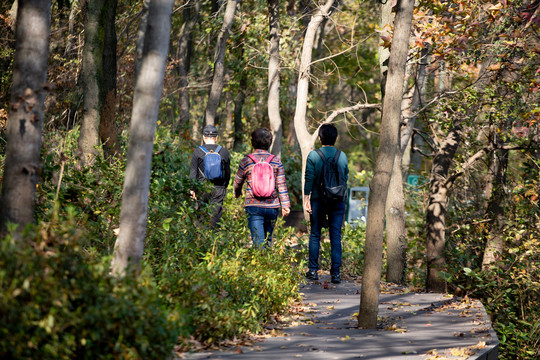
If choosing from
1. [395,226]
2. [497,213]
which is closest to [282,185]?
[395,226]

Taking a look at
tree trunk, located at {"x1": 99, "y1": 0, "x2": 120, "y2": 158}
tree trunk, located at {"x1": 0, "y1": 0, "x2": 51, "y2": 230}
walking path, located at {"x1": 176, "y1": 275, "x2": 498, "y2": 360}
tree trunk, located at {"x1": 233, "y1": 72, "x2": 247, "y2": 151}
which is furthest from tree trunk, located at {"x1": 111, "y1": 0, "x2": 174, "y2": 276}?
tree trunk, located at {"x1": 233, "y1": 72, "x2": 247, "y2": 151}

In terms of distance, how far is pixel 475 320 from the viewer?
8.10 m

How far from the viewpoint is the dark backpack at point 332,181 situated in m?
9.50

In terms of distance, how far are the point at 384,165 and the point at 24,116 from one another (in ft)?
12.0

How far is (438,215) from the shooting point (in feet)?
38.1

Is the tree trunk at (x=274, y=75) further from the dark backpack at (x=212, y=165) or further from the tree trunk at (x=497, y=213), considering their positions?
the dark backpack at (x=212, y=165)

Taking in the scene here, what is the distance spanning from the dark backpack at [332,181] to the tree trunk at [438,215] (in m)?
2.61

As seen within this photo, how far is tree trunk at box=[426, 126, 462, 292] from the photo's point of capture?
11469mm

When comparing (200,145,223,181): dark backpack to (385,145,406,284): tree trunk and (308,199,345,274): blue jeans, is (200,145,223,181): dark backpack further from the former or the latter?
(385,145,406,284): tree trunk

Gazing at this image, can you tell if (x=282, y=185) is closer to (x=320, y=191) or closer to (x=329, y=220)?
(x=320, y=191)

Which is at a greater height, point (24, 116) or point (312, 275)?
point (24, 116)

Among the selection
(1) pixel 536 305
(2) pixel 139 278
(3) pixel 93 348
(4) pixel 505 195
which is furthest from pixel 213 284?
(4) pixel 505 195

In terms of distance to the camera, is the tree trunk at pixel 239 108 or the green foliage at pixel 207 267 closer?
the green foliage at pixel 207 267

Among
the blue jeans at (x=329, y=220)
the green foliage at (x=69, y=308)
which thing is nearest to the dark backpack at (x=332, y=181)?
the blue jeans at (x=329, y=220)
